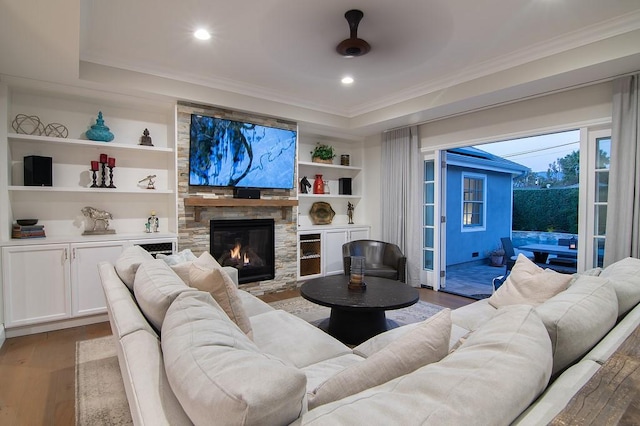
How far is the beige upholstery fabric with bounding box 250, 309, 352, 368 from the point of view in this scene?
1.83 meters

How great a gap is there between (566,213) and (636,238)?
6401 mm

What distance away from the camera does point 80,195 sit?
388 centimetres

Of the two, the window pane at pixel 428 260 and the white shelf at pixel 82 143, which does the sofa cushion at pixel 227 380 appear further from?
the window pane at pixel 428 260

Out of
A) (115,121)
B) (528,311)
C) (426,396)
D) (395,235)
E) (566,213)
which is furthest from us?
(566,213)

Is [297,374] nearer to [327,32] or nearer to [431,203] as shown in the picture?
[327,32]

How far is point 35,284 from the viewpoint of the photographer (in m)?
3.25

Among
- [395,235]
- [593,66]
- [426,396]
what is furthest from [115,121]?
[593,66]

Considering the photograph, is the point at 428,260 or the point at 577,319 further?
the point at 428,260

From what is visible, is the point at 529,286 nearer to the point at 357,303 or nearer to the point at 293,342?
the point at 357,303

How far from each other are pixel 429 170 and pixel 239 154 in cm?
285

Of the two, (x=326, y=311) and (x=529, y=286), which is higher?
(x=529, y=286)

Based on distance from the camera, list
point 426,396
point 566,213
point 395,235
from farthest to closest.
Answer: point 566,213, point 395,235, point 426,396

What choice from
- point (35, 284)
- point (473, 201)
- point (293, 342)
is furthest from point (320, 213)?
point (473, 201)

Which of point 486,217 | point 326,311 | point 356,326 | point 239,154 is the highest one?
point 239,154
